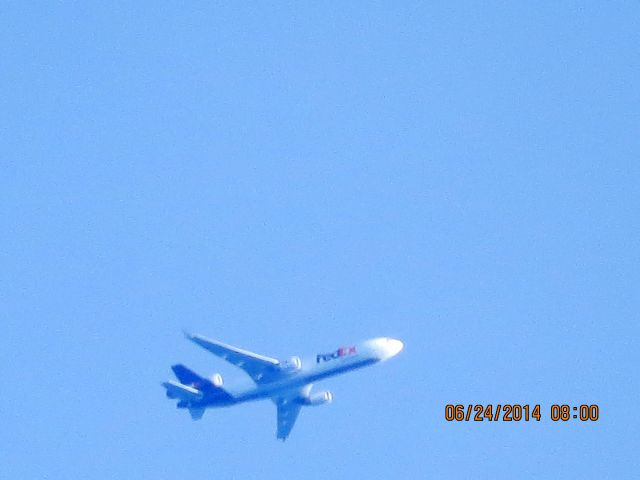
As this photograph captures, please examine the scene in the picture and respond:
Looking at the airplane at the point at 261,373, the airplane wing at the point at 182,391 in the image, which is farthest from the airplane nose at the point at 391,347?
the airplane wing at the point at 182,391

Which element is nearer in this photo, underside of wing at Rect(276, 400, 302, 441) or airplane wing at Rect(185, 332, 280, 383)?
airplane wing at Rect(185, 332, 280, 383)

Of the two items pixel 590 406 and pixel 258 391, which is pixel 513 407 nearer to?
pixel 590 406

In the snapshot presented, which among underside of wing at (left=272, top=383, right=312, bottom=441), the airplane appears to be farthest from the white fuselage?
underside of wing at (left=272, top=383, right=312, bottom=441)

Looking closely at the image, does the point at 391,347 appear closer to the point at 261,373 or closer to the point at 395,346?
the point at 395,346

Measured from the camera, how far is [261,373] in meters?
130

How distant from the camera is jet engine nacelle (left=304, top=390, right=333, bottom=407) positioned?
13888cm

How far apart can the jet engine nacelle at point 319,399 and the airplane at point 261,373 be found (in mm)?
5782

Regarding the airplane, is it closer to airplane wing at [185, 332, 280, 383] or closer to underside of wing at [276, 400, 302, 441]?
airplane wing at [185, 332, 280, 383]

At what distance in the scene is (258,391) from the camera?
427ft

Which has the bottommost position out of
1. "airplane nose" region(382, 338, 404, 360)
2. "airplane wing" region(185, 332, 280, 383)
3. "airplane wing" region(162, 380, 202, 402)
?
"airplane wing" region(162, 380, 202, 402)

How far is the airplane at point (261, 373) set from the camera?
419ft

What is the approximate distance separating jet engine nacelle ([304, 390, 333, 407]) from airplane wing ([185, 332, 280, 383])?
10581mm

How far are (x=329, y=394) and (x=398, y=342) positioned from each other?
14317 millimetres

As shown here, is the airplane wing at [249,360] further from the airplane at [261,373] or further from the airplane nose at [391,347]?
the airplane nose at [391,347]
